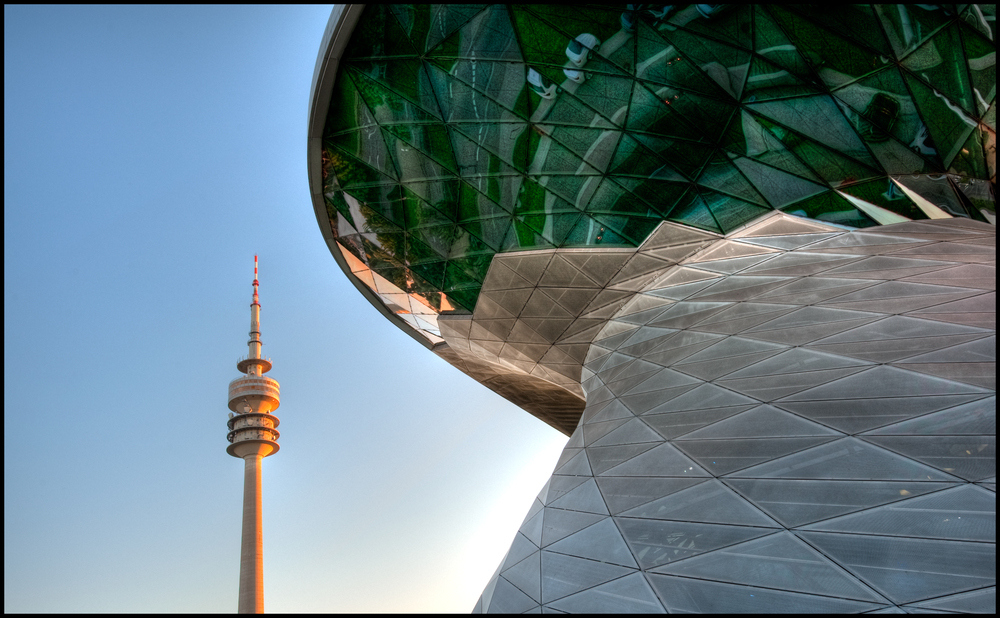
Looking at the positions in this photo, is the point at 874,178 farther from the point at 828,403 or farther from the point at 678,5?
the point at 828,403

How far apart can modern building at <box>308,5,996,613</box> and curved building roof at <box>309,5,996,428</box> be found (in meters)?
0.06

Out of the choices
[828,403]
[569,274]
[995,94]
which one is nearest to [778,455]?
[828,403]

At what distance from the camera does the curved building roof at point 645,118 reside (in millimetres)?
14242

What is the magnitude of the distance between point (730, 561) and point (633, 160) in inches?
452

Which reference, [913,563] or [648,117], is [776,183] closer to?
[648,117]

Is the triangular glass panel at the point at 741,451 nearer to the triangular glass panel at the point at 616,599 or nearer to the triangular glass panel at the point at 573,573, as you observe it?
the triangular glass panel at the point at 573,573

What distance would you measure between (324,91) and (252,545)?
70.5m

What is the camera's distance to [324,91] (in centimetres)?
1728

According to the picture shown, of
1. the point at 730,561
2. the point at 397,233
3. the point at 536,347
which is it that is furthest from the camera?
the point at 536,347

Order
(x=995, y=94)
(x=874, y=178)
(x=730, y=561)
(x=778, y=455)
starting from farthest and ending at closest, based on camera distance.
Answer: (x=874, y=178) → (x=995, y=94) → (x=778, y=455) → (x=730, y=561)

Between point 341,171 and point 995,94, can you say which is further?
point 341,171

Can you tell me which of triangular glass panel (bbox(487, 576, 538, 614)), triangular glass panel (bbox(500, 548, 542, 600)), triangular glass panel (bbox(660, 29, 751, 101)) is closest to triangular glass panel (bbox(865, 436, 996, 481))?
triangular glass panel (bbox(500, 548, 542, 600))

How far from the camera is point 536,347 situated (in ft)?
77.4

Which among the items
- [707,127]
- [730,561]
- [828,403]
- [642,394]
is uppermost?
[707,127]
